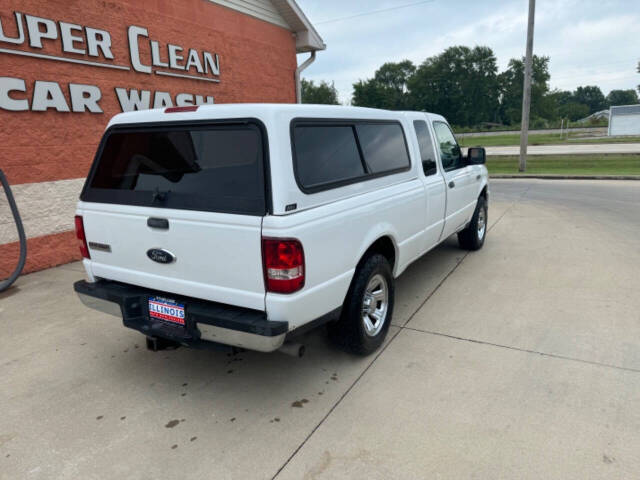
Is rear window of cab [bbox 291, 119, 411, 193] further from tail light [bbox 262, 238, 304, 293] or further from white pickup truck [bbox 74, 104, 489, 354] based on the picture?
tail light [bbox 262, 238, 304, 293]

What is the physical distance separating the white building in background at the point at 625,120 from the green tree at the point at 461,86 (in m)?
62.3

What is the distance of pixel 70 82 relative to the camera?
6.14 meters

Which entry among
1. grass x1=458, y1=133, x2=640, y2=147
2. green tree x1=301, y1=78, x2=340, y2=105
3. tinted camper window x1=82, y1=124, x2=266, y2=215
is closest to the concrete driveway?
tinted camper window x1=82, y1=124, x2=266, y2=215

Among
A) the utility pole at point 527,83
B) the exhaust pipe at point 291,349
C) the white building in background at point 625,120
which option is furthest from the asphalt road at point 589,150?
the exhaust pipe at point 291,349

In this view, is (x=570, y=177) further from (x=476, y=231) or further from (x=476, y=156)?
(x=476, y=156)

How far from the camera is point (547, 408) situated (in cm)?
277

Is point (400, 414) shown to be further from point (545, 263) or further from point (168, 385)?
point (545, 263)

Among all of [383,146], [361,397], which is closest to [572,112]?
[383,146]

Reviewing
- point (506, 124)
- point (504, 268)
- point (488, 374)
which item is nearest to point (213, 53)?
point (504, 268)

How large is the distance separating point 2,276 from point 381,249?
5061 mm

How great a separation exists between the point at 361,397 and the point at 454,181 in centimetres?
298

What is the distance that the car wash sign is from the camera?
18.1ft

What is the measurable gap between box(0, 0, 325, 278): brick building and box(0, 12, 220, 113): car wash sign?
0.5 inches

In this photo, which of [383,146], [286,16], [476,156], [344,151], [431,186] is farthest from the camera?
[286,16]
